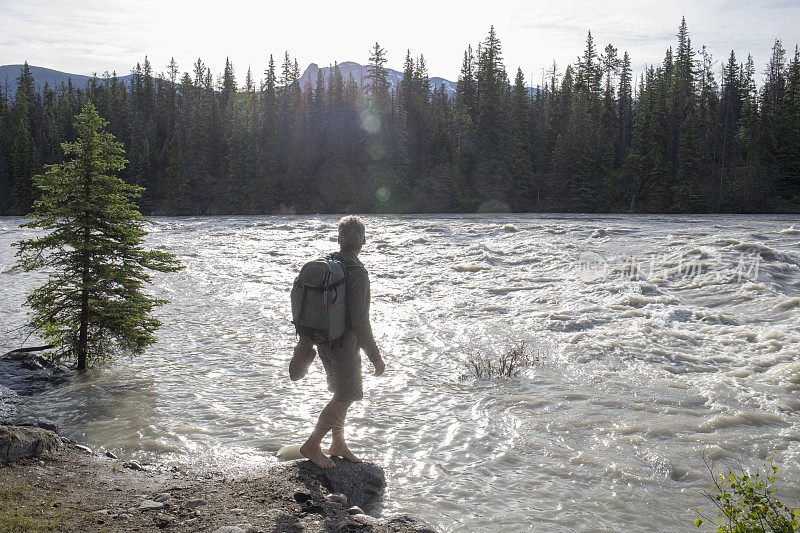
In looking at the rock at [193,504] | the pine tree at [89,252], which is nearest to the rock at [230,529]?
the rock at [193,504]

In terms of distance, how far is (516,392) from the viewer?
7.54 m

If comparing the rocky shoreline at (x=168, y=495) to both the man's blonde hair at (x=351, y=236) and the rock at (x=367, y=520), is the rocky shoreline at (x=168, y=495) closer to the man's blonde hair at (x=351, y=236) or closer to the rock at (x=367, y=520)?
the rock at (x=367, y=520)

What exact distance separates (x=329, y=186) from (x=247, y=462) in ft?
233

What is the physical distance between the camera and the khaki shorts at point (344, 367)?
4543 millimetres

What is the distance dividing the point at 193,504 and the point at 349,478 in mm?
1320

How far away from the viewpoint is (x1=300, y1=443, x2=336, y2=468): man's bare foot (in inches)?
184

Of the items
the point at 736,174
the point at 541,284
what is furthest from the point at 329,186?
the point at 541,284

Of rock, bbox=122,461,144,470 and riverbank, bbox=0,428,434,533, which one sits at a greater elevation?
riverbank, bbox=0,428,434,533

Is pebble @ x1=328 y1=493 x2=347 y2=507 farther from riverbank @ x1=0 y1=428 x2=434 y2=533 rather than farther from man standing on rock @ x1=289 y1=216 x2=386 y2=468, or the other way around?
man standing on rock @ x1=289 y1=216 x2=386 y2=468

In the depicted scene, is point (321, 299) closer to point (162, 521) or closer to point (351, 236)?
point (351, 236)

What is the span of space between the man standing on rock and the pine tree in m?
4.55

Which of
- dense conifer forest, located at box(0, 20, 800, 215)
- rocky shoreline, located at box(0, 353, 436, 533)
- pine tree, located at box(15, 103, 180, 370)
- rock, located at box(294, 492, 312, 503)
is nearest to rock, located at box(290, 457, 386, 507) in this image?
rocky shoreline, located at box(0, 353, 436, 533)

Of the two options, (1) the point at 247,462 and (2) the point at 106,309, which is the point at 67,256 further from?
(1) the point at 247,462

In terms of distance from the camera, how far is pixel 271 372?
27.6 ft
